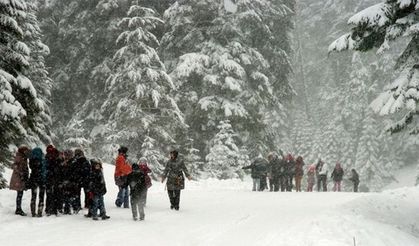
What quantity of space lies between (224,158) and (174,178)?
44.9ft

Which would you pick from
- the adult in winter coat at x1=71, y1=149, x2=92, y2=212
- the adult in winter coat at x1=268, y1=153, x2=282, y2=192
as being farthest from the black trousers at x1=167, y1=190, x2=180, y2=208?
the adult in winter coat at x1=268, y1=153, x2=282, y2=192

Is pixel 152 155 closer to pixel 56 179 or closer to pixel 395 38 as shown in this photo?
pixel 56 179

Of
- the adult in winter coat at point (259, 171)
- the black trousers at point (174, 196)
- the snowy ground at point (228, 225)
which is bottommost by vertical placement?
the snowy ground at point (228, 225)

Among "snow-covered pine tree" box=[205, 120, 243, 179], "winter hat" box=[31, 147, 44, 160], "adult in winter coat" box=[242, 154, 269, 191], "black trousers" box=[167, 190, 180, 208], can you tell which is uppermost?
"snow-covered pine tree" box=[205, 120, 243, 179]

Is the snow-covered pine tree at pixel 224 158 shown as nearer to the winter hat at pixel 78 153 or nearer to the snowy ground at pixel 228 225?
the snowy ground at pixel 228 225

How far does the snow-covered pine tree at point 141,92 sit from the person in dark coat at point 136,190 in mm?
12165

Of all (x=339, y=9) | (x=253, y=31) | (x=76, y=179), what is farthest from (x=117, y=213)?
(x=339, y=9)

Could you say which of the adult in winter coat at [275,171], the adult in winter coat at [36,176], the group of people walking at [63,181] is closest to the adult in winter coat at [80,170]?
the group of people walking at [63,181]

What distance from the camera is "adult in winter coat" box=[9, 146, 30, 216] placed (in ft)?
44.3

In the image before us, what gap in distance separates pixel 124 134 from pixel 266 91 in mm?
10843

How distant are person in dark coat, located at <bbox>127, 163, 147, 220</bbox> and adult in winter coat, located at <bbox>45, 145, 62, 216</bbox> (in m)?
1.87

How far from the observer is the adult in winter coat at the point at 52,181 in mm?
14039

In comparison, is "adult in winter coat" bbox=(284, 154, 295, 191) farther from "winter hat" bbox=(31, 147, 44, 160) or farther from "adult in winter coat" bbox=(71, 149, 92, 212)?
"winter hat" bbox=(31, 147, 44, 160)

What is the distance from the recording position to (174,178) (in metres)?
16.1
